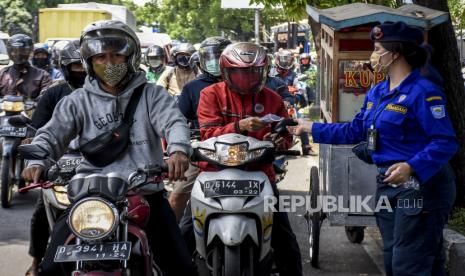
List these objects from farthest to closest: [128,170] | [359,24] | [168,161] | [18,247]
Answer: [18,247]
[359,24]
[128,170]
[168,161]

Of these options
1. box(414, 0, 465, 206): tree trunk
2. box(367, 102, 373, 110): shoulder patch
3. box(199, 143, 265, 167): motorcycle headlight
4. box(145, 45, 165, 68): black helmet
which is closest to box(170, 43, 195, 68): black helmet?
box(145, 45, 165, 68): black helmet

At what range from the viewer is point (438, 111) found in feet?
16.0

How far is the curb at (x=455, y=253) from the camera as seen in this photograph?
6539mm

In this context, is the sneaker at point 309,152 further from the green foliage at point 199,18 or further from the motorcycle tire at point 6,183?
the green foliage at point 199,18

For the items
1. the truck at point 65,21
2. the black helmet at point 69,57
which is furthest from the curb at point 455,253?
the truck at point 65,21

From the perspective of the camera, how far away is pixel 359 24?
7148 millimetres

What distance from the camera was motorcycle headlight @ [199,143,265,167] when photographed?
5.29m

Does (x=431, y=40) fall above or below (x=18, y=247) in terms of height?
above

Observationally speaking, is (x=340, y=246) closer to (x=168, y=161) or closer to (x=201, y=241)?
(x=201, y=241)

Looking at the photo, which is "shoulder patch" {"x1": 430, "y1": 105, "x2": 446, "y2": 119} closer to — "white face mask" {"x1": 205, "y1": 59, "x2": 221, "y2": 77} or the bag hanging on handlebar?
the bag hanging on handlebar

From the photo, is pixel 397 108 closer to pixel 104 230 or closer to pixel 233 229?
pixel 233 229

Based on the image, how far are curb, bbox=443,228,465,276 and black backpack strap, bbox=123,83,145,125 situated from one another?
120 inches

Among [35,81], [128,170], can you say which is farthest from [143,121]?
[35,81]

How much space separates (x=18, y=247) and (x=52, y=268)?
4.31m
